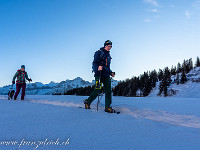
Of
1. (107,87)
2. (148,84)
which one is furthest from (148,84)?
(107,87)

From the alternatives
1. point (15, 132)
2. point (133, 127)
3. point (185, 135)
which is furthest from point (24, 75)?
point (185, 135)

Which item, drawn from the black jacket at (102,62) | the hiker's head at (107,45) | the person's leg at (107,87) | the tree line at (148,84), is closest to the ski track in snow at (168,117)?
the person's leg at (107,87)

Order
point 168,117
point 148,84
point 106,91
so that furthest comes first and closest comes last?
point 148,84 → point 106,91 → point 168,117

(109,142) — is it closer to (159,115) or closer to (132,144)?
(132,144)

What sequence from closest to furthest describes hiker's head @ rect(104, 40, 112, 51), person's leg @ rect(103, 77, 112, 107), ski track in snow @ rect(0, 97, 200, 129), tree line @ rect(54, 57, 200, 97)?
ski track in snow @ rect(0, 97, 200, 129) → person's leg @ rect(103, 77, 112, 107) → hiker's head @ rect(104, 40, 112, 51) → tree line @ rect(54, 57, 200, 97)

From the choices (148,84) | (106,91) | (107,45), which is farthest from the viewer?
(148,84)

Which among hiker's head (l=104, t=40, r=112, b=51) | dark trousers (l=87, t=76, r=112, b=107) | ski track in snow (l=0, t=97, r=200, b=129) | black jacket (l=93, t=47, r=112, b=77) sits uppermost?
hiker's head (l=104, t=40, r=112, b=51)

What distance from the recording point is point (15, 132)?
1931 mm

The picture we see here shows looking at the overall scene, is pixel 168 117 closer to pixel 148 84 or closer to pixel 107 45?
pixel 107 45

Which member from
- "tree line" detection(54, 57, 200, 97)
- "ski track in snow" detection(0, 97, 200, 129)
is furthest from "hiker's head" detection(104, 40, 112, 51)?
"tree line" detection(54, 57, 200, 97)

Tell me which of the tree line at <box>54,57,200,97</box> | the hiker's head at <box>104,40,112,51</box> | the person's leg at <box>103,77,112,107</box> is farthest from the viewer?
the tree line at <box>54,57,200,97</box>

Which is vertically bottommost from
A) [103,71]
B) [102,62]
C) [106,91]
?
[106,91]

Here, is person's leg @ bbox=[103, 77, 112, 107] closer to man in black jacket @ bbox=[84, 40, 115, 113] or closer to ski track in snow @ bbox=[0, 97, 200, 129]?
man in black jacket @ bbox=[84, 40, 115, 113]

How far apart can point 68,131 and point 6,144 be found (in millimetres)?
757
